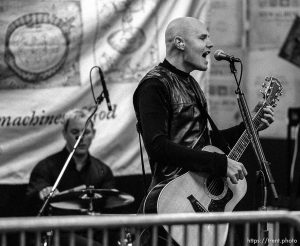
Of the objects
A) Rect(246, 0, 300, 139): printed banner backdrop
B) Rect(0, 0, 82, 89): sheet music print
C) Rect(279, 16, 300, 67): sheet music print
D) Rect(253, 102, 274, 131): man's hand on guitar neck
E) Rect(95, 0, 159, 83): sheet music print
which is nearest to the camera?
Rect(253, 102, 274, 131): man's hand on guitar neck

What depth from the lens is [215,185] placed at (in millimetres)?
5590

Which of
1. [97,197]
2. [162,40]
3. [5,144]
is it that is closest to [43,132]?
[5,144]

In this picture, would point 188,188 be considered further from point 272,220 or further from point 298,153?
point 298,153

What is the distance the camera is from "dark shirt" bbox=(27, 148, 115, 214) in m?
7.75

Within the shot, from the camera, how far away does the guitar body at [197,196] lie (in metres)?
5.43

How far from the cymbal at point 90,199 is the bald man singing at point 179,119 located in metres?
1.80

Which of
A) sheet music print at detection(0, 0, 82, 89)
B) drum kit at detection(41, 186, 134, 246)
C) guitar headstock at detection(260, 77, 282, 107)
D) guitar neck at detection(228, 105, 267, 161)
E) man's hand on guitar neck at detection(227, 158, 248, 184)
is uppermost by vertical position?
sheet music print at detection(0, 0, 82, 89)

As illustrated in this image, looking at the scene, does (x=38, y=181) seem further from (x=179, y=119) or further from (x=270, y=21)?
(x=270, y=21)

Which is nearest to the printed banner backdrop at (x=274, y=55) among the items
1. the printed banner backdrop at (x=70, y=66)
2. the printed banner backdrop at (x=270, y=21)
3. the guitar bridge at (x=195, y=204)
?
the printed banner backdrop at (x=270, y=21)

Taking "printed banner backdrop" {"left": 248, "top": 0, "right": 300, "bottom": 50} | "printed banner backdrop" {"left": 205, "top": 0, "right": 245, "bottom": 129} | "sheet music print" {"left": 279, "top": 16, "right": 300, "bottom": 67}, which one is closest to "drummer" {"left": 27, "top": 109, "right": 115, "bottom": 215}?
"printed banner backdrop" {"left": 205, "top": 0, "right": 245, "bottom": 129}

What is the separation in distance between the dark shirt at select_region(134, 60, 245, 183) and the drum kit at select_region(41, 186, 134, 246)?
2034 millimetres

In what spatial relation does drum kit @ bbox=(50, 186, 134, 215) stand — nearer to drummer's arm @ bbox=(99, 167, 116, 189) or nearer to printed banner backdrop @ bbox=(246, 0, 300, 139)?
drummer's arm @ bbox=(99, 167, 116, 189)

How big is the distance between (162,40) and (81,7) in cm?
78

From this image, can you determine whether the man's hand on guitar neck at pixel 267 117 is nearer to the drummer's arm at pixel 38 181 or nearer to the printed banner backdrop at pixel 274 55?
the drummer's arm at pixel 38 181
